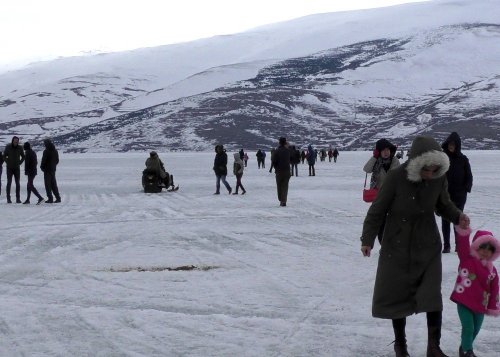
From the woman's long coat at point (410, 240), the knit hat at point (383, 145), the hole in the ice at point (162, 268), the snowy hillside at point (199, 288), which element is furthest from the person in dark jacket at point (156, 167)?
the woman's long coat at point (410, 240)

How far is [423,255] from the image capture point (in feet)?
15.3

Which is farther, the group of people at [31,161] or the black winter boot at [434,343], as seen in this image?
the group of people at [31,161]

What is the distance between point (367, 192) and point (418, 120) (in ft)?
557

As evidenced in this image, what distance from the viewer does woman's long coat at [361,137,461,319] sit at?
4629mm

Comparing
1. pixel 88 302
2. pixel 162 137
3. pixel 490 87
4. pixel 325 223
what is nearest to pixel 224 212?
pixel 325 223

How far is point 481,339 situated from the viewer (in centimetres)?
537

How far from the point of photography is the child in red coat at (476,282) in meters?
4.63

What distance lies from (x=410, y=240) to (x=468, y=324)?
0.64 m

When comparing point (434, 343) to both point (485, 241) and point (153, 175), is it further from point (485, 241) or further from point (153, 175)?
point (153, 175)

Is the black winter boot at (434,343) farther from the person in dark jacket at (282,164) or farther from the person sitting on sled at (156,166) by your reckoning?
the person sitting on sled at (156,166)

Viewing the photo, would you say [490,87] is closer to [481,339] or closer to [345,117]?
[345,117]

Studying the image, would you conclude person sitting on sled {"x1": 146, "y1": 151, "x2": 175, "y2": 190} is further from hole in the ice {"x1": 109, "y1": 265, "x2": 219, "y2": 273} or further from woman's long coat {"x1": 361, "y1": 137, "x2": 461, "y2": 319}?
woman's long coat {"x1": 361, "y1": 137, "x2": 461, "y2": 319}

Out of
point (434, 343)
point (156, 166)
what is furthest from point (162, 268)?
point (156, 166)

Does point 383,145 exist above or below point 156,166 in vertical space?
above
